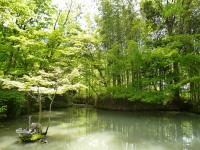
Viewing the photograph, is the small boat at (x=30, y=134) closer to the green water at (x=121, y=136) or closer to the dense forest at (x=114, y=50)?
the green water at (x=121, y=136)

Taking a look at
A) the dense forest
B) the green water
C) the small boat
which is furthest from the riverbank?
the small boat

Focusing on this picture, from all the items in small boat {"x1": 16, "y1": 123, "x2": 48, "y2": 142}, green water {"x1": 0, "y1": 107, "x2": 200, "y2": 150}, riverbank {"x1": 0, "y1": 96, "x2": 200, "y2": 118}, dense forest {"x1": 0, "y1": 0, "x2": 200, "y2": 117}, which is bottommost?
green water {"x1": 0, "y1": 107, "x2": 200, "y2": 150}

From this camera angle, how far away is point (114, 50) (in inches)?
736

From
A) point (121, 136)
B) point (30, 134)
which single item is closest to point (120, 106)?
point (121, 136)

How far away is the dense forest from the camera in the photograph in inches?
577

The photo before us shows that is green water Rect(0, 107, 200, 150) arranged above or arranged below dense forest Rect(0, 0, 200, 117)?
below

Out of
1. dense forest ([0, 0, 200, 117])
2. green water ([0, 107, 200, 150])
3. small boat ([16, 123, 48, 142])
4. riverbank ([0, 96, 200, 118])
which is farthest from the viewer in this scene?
riverbank ([0, 96, 200, 118])

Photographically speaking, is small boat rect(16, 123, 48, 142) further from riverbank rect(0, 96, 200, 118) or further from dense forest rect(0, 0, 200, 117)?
riverbank rect(0, 96, 200, 118)

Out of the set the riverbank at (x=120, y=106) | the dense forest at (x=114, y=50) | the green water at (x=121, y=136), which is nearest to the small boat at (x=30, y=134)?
the green water at (x=121, y=136)

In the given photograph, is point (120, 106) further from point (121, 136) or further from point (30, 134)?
point (30, 134)

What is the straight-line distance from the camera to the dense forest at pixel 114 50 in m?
14.7

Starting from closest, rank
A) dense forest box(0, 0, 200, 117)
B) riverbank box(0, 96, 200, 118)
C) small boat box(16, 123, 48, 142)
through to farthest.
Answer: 1. small boat box(16, 123, 48, 142)
2. dense forest box(0, 0, 200, 117)
3. riverbank box(0, 96, 200, 118)

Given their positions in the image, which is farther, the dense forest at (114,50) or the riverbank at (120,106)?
the riverbank at (120,106)

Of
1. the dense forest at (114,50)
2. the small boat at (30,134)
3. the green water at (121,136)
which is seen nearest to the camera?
the green water at (121,136)
